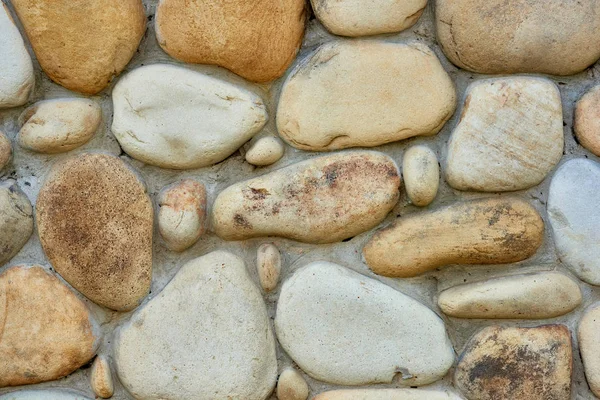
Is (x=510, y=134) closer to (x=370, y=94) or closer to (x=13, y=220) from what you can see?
(x=370, y=94)

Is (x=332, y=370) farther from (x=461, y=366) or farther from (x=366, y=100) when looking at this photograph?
(x=366, y=100)

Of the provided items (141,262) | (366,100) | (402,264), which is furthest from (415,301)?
(141,262)

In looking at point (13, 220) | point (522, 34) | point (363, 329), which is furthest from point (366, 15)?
point (13, 220)

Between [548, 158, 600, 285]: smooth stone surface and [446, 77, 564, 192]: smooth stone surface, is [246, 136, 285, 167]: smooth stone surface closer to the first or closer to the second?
[446, 77, 564, 192]: smooth stone surface

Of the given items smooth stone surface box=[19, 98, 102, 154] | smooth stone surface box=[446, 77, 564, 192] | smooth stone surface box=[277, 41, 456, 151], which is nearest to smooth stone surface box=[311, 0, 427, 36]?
smooth stone surface box=[277, 41, 456, 151]

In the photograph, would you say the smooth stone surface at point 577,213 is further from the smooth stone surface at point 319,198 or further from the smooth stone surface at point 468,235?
the smooth stone surface at point 319,198
